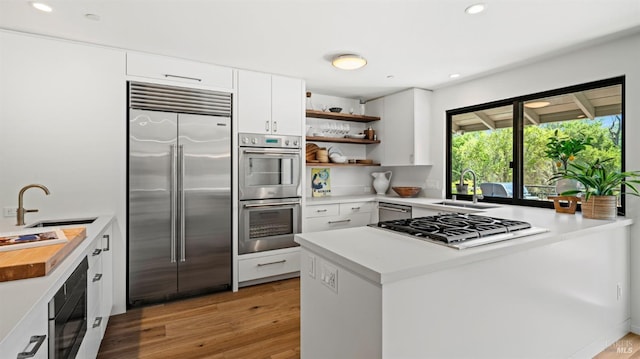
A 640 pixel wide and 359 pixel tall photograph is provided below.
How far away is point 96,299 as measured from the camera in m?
2.04

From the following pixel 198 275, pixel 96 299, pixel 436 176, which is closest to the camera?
pixel 96 299

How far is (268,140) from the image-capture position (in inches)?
138

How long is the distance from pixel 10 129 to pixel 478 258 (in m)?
3.33

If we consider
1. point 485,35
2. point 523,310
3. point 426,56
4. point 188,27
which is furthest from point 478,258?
point 188,27

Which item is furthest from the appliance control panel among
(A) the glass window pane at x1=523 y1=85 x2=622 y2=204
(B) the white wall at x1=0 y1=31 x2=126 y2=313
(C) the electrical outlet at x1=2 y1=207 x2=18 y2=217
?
(A) the glass window pane at x1=523 y1=85 x2=622 y2=204

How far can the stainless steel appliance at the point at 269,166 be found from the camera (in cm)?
337

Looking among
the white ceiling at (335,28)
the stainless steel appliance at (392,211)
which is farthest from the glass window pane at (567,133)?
the stainless steel appliance at (392,211)

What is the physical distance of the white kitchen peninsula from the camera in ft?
4.01

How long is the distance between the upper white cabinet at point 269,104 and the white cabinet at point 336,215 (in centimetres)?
98

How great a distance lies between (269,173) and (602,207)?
2937 millimetres

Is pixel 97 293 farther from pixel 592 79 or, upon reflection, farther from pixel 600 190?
pixel 592 79

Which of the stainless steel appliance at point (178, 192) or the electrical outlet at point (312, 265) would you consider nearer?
the electrical outlet at point (312, 265)

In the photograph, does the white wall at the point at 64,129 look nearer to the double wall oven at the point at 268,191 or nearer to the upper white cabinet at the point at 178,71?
the upper white cabinet at the point at 178,71

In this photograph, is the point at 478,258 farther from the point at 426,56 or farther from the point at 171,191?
the point at 171,191
